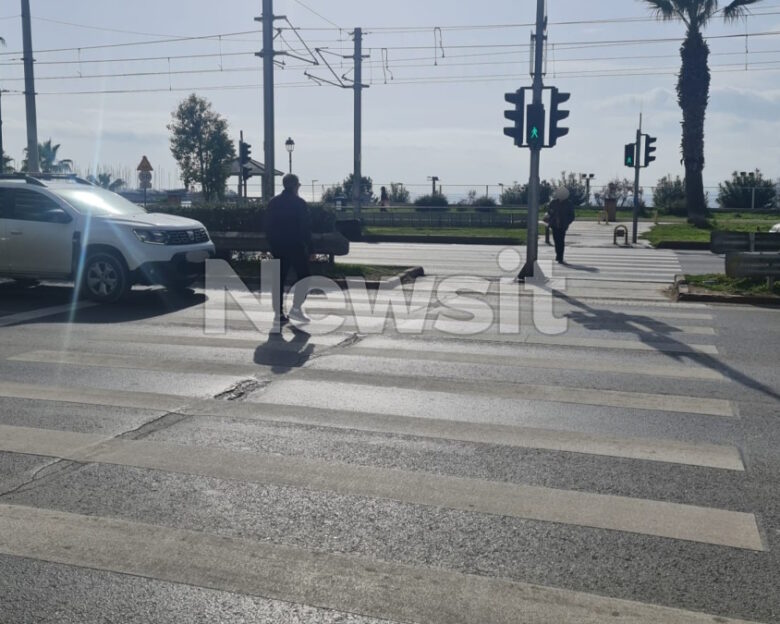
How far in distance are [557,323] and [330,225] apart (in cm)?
830

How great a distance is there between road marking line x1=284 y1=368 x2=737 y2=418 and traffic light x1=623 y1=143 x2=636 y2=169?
23.6 m

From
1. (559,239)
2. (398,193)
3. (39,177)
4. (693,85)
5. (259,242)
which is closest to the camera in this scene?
(39,177)

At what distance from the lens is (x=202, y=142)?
5800 centimetres

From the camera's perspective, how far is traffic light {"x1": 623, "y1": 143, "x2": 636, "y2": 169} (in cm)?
2988

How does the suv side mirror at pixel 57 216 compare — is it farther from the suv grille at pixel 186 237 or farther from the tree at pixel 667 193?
the tree at pixel 667 193

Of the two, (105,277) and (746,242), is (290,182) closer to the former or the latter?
(105,277)

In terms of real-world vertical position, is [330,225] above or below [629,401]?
above

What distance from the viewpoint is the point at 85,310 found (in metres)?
12.2

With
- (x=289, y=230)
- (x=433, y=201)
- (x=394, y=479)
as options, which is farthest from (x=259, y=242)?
(x=433, y=201)

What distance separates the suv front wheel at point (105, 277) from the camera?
12750 millimetres

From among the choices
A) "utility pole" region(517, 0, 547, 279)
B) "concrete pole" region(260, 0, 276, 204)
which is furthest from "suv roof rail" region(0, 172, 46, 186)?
"concrete pole" region(260, 0, 276, 204)

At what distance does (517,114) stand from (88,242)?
807cm

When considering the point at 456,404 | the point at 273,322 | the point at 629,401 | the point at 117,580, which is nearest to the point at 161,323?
the point at 273,322

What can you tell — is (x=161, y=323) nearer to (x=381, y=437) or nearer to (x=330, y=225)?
(x=381, y=437)
